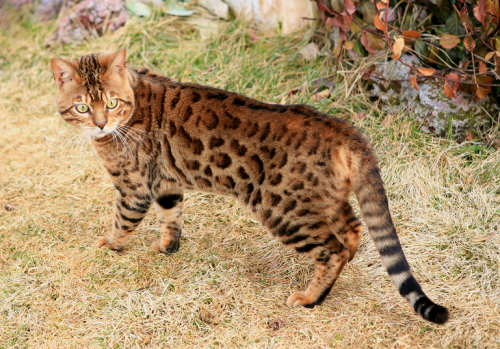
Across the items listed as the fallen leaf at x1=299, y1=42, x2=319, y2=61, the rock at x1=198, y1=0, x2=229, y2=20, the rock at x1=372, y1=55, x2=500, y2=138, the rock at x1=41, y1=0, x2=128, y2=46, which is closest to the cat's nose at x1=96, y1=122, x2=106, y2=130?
the rock at x1=372, y1=55, x2=500, y2=138

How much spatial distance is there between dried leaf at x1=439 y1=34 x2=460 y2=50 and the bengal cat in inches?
67.1

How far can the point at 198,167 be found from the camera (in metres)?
3.35

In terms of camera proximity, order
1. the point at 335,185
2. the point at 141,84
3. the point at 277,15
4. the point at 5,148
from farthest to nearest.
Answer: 1. the point at 277,15
2. the point at 5,148
3. the point at 141,84
4. the point at 335,185

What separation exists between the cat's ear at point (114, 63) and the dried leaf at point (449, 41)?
2.69 m

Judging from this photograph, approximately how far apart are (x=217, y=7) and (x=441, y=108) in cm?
338

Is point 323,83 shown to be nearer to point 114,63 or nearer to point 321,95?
point 321,95

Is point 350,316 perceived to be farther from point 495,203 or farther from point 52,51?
point 52,51

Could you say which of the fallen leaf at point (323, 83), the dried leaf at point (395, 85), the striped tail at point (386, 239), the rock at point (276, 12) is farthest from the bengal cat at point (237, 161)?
the rock at point (276, 12)

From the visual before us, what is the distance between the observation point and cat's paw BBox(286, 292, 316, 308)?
3.19m

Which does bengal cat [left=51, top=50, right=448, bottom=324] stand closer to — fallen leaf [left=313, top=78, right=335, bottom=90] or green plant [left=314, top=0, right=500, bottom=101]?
green plant [left=314, top=0, right=500, bottom=101]

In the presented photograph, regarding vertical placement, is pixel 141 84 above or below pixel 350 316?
above

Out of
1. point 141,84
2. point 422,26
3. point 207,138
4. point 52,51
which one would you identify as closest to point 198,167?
point 207,138

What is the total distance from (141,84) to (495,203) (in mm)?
2987

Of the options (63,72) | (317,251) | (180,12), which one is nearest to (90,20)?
(180,12)
